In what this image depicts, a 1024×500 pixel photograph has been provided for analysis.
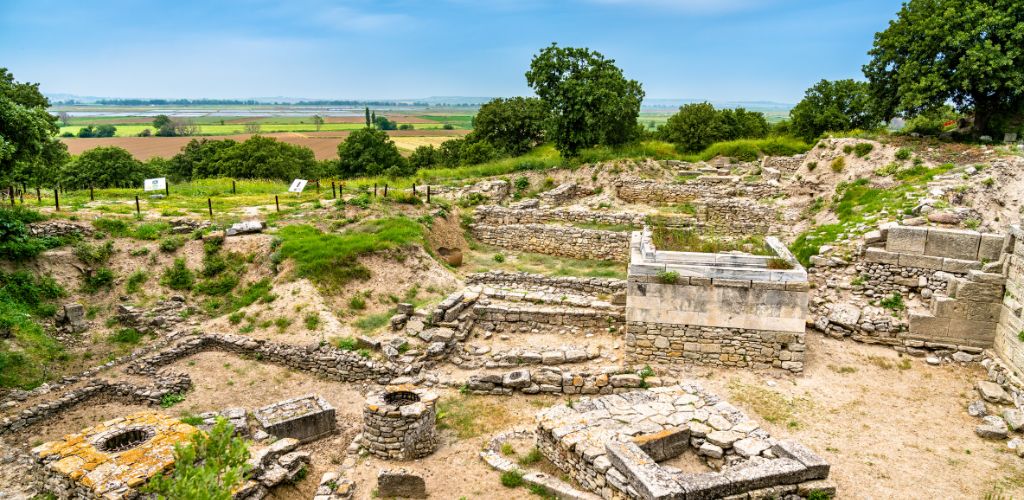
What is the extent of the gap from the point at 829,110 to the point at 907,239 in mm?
27717

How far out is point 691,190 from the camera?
26.1 metres

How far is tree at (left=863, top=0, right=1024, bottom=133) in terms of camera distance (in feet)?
63.1

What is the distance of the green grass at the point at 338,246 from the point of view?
Answer: 15.9 m

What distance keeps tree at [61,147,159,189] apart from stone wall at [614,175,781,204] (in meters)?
29.5

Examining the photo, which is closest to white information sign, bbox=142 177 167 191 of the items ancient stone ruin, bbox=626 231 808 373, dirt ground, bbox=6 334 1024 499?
dirt ground, bbox=6 334 1024 499

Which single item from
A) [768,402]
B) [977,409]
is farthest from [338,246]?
[977,409]

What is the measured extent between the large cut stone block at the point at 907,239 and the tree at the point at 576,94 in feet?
58.4

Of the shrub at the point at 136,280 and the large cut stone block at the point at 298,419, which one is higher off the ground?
the shrub at the point at 136,280

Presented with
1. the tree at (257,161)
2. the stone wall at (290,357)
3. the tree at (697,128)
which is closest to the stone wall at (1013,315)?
the stone wall at (290,357)

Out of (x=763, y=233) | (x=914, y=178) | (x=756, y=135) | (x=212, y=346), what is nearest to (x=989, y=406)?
(x=914, y=178)

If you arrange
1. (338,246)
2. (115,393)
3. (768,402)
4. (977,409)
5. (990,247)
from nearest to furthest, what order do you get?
(977,409), (768,402), (115,393), (990,247), (338,246)

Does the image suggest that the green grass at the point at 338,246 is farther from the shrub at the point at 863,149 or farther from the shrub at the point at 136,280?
the shrub at the point at 863,149

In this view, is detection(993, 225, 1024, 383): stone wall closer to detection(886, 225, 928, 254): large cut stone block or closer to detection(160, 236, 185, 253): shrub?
detection(886, 225, 928, 254): large cut stone block

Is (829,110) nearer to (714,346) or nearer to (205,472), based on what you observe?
(714,346)
